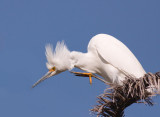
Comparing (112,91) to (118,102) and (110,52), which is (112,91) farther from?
(110,52)

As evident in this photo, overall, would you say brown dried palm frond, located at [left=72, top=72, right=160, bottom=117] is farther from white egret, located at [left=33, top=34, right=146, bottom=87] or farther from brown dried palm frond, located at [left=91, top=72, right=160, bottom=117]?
white egret, located at [left=33, top=34, right=146, bottom=87]

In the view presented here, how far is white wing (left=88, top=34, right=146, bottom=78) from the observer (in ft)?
17.5

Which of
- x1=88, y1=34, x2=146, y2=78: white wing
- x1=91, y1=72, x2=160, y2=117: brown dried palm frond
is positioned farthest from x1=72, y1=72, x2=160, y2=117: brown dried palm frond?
x1=88, y1=34, x2=146, y2=78: white wing

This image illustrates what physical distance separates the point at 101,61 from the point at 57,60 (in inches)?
35.1

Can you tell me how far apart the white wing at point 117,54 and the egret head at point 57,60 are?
0.66 metres

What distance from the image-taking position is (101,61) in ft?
18.5

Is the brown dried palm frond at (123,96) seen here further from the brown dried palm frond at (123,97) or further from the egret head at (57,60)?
the egret head at (57,60)

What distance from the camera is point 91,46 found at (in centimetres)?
586

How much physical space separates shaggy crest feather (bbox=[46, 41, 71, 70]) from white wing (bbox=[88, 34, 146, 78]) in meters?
0.65

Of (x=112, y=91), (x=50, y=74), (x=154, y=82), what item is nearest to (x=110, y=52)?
(x=50, y=74)

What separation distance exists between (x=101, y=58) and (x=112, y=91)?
1.74 meters

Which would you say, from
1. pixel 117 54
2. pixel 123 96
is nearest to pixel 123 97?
pixel 123 96

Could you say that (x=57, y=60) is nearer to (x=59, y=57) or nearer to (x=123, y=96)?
(x=59, y=57)

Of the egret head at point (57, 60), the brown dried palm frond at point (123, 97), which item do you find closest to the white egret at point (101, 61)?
the egret head at point (57, 60)
